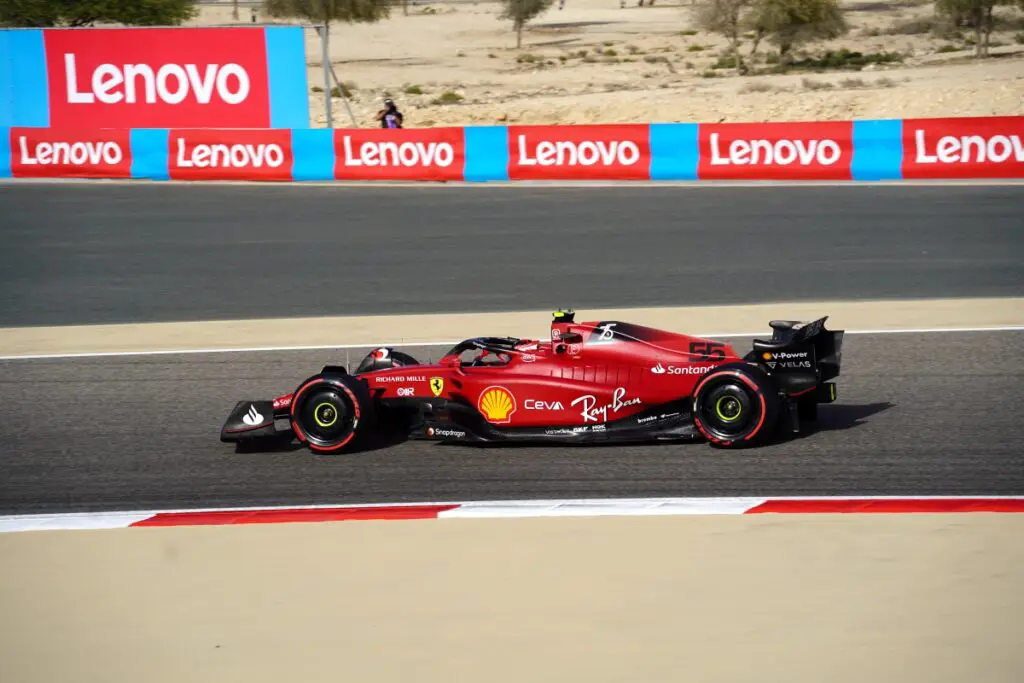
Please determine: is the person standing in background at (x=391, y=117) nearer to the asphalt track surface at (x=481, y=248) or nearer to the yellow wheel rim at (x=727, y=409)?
the asphalt track surface at (x=481, y=248)

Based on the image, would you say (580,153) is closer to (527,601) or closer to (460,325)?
(460,325)

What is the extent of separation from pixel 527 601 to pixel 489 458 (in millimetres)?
3027

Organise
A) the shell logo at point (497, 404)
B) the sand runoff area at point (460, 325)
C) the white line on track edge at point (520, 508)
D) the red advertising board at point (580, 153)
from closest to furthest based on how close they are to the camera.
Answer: the white line on track edge at point (520, 508), the shell logo at point (497, 404), the sand runoff area at point (460, 325), the red advertising board at point (580, 153)

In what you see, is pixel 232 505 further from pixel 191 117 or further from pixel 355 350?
pixel 191 117

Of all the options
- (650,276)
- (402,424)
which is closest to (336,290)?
(650,276)

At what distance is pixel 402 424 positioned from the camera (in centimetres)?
1078

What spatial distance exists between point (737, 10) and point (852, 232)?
3855cm

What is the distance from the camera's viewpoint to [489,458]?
33.7 feet

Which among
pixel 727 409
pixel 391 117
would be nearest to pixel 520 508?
pixel 727 409

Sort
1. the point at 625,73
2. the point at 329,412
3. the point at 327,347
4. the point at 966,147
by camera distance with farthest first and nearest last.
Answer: the point at 625,73 < the point at 966,147 < the point at 327,347 < the point at 329,412

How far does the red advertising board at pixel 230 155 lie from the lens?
27891mm

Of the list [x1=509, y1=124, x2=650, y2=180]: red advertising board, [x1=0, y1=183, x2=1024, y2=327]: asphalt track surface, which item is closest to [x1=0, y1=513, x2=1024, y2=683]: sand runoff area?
[x1=0, y1=183, x2=1024, y2=327]: asphalt track surface

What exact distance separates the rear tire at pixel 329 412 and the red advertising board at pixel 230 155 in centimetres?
→ 1816

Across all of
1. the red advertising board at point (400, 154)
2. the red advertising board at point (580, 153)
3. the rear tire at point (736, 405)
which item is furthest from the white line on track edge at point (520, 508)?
the red advertising board at point (400, 154)
